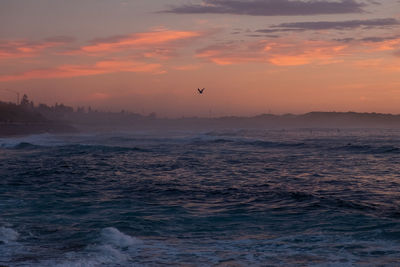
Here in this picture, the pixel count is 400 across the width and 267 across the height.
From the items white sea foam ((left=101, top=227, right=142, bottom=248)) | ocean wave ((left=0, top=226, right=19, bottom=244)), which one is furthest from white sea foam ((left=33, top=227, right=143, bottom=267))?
Result: ocean wave ((left=0, top=226, right=19, bottom=244))

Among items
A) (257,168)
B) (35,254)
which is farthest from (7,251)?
(257,168)

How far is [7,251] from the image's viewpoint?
30.3 feet

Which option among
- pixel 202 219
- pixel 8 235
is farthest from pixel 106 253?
pixel 202 219

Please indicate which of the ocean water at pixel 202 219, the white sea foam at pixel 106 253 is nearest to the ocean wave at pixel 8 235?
the ocean water at pixel 202 219

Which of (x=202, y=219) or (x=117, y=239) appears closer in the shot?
(x=117, y=239)

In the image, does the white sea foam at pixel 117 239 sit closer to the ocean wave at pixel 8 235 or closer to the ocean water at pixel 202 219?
the ocean water at pixel 202 219

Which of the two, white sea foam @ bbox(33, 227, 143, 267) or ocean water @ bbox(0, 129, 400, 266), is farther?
ocean water @ bbox(0, 129, 400, 266)

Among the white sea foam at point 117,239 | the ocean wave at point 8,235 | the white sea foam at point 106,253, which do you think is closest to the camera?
the white sea foam at point 106,253

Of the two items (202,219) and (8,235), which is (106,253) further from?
(202,219)

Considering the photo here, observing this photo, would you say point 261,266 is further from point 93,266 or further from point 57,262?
point 57,262

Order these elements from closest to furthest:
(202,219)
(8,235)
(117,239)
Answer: (117,239)
(8,235)
(202,219)

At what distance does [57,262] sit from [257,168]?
737 inches

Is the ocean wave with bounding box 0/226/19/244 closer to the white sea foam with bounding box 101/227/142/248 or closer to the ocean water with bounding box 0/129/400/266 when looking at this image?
the ocean water with bounding box 0/129/400/266

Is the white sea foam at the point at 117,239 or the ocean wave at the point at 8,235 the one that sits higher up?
the white sea foam at the point at 117,239
